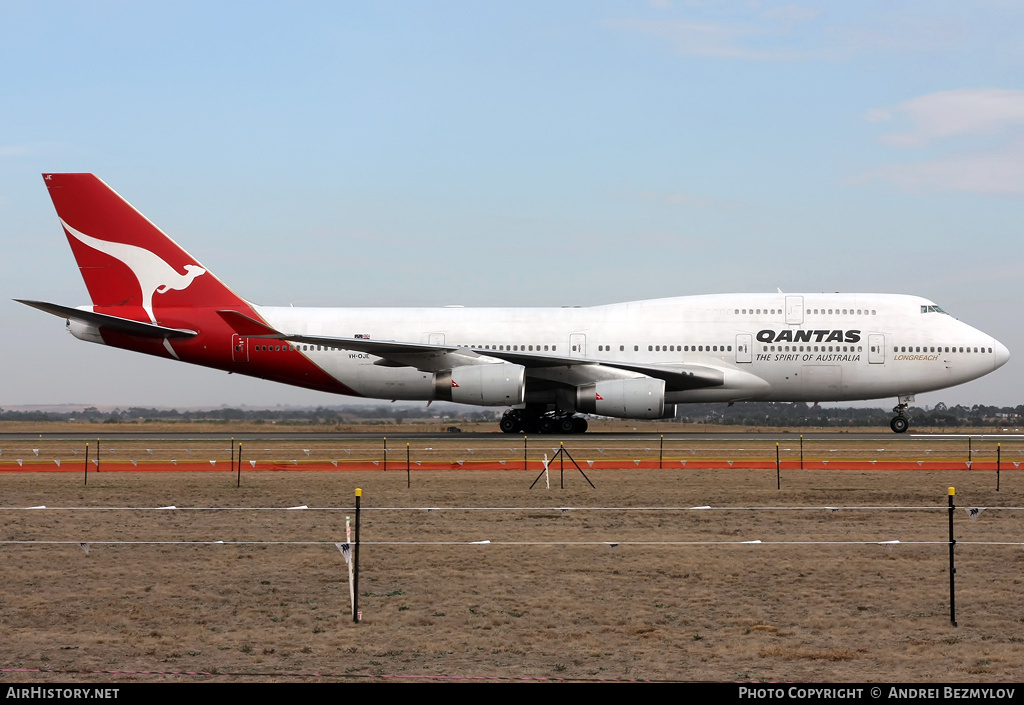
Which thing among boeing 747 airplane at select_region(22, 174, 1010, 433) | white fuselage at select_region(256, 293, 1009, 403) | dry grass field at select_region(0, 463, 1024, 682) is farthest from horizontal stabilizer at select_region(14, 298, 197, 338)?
dry grass field at select_region(0, 463, 1024, 682)

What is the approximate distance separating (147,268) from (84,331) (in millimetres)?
3182

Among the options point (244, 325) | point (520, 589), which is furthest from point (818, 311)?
point (520, 589)

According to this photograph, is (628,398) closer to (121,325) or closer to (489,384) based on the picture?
(489,384)

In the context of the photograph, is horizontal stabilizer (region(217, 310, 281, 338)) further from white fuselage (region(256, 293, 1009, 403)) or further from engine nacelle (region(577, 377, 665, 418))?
engine nacelle (region(577, 377, 665, 418))

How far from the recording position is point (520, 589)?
1108 cm

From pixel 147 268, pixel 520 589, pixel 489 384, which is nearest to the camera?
pixel 520 589

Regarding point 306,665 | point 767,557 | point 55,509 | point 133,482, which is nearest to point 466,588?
point 306,665

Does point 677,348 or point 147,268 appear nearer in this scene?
point 677,348

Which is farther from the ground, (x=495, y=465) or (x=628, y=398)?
(x=628, y=398)

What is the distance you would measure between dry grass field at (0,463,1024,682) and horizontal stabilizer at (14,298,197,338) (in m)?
17.8

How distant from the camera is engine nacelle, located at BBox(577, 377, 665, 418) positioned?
34.3 meters

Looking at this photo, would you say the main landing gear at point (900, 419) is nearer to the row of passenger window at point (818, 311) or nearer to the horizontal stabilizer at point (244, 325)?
the row of passenger window at point (818, 311)
